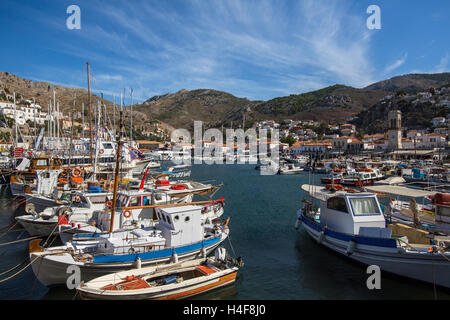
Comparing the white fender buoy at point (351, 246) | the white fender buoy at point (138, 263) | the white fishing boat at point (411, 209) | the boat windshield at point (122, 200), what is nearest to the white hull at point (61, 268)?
the white fender buoy at point (138, 263)

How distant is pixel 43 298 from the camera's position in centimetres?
1032

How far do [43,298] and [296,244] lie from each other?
12250 millimetres

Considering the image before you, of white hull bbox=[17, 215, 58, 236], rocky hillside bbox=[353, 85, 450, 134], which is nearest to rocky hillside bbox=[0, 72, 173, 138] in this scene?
rocky hillside bbox=[353, 85, 450, 134]

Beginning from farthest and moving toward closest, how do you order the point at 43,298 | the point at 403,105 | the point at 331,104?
1. the point at 331,104
2. the point at 403,105
3. the point at 43,298

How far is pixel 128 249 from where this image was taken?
37.3ft

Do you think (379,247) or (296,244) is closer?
(379,247)

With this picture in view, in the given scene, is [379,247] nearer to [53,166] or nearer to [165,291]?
[165,291]

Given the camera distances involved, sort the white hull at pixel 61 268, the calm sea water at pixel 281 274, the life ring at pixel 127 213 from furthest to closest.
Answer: the life ring at pixel 127 213 → the calm sea water at pixel 281 274 → the white hull at pixel 61 268

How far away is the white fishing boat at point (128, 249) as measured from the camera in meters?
10.6

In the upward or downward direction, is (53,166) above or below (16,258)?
above

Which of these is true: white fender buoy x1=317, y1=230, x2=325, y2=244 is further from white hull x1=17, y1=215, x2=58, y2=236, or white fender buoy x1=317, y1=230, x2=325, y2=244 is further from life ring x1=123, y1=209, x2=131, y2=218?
white hull x1=17, y1=215, x2=58, y2=236

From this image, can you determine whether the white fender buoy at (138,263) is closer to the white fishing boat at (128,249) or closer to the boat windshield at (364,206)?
the white fishing boat at (128,249)

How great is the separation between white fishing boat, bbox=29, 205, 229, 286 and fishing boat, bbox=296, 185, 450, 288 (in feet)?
19.5
